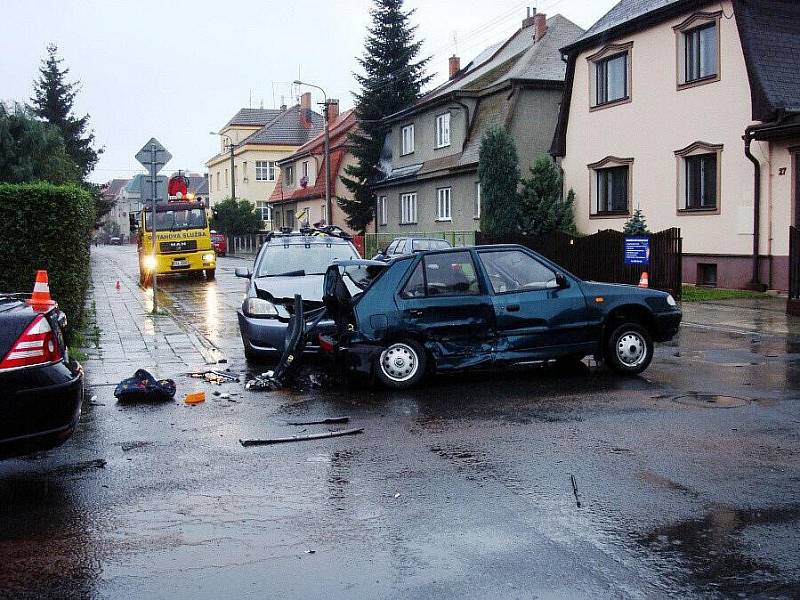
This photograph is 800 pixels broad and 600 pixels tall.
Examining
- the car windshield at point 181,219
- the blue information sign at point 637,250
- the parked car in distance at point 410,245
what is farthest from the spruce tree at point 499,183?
the car windshield at point 181,219

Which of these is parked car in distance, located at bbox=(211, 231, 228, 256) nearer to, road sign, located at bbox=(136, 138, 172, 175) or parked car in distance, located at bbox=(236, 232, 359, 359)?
road sign, located at bbox=(136, 138, 172, 175)

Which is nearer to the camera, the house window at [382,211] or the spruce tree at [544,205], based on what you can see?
the spruce tree at [544,205]

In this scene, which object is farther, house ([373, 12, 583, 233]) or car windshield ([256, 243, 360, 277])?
house ([373, 12, 583, 233])

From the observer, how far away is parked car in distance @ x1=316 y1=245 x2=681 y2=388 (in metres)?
9.67

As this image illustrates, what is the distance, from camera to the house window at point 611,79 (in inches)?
1018

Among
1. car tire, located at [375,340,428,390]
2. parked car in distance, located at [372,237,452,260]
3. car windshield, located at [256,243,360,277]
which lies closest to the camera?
car tire, located at [375,340,428,390]

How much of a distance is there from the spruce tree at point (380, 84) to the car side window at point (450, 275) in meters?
36.1

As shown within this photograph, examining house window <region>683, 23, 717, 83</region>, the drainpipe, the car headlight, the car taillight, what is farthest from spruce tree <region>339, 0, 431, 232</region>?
the car taillight

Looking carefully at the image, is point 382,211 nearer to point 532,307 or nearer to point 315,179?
point 315,179

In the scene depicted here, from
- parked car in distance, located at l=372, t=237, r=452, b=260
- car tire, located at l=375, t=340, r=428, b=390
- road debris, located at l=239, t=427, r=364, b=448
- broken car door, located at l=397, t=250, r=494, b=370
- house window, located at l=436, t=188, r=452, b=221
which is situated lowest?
road debris, located at l=239, t=427, r=364, b=448

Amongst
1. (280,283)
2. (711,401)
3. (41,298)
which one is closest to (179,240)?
(280,283)

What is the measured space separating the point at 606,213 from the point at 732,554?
22.6m

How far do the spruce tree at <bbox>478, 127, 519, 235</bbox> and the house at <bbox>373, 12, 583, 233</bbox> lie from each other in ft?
12.6

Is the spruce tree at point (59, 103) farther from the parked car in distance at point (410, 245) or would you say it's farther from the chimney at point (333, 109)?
the parked car in distance at point (410, 245)
